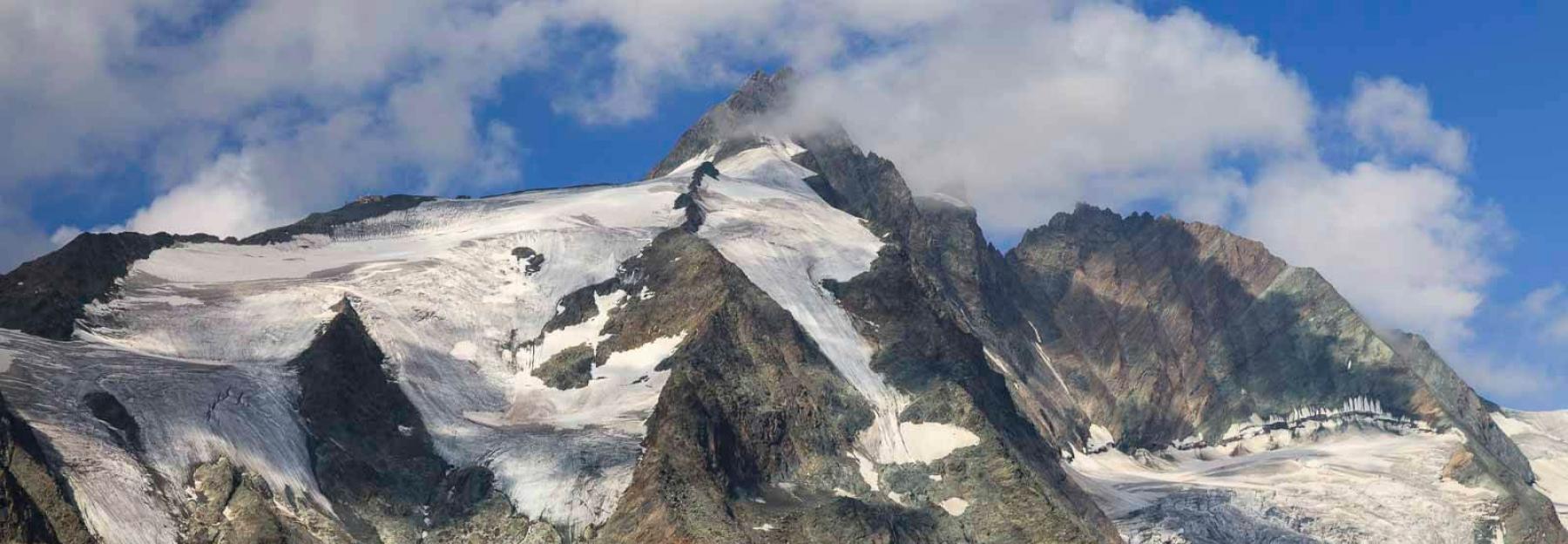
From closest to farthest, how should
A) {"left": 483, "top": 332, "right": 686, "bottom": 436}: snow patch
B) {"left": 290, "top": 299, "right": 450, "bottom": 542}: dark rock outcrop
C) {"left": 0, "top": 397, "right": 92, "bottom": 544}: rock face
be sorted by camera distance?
{"left": 0, "top": 397, "right": 92, "bottom": 544}: rock face, {"left": 290, "top": 299, "right": 450, "bottom": 542}: dark rock outcrop, {"left": 483, "top": 332, "right": 686, "bottom": 436}: snow patch

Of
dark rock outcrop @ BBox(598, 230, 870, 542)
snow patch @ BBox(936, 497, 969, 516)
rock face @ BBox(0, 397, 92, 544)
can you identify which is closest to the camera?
rock face @ BBox(0, 397, 92, 544)

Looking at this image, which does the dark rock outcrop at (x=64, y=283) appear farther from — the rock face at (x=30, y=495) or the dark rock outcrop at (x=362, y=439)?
the rock face at (x=30, y=495)

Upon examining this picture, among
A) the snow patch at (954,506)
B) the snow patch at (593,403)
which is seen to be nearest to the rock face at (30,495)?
the snow patch at (593,403)

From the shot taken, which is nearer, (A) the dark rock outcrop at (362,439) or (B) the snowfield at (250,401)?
(B) the snowfield at (250,401)

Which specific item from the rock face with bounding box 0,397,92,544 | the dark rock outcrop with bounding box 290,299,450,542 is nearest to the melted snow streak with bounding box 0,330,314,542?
the rock face with bounding box 0,397,92,544

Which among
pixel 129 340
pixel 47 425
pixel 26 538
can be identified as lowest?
pixel 26 538

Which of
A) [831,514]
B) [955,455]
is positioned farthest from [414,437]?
[955,455]

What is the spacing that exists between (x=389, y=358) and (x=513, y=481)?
2598cm

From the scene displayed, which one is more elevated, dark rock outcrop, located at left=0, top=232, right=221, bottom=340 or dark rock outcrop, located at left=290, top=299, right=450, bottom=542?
dark rock outcrop, located at left=0, top=232, right=221, bottom=340

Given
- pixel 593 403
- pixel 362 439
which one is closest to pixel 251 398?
pixel 362 439

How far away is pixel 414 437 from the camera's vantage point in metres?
176

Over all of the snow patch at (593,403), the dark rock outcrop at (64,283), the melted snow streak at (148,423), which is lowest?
the melted snow streak at (148,423)

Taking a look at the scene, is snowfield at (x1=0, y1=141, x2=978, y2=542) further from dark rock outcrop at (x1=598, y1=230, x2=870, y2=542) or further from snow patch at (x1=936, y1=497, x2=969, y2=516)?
snow patch at (x1=936, y1=497, x2=969, y2=516)

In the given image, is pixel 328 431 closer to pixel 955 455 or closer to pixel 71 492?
pixel 71 492
